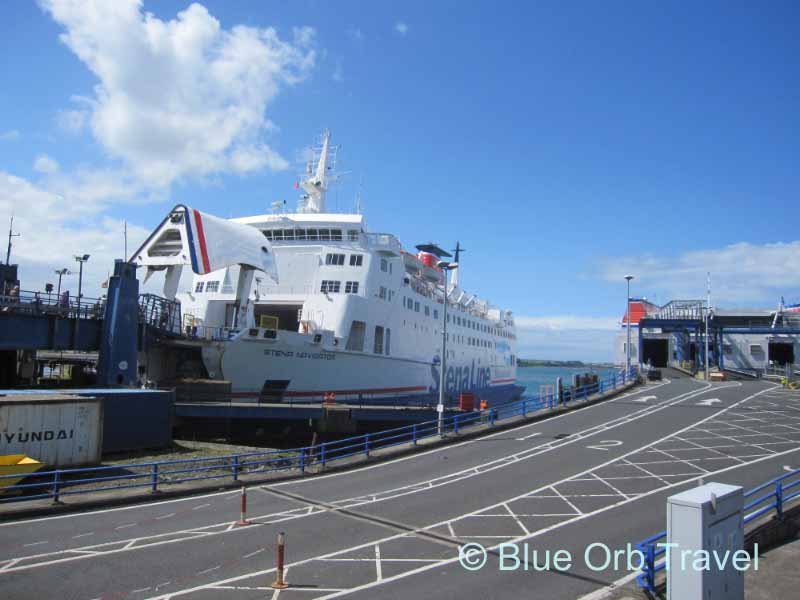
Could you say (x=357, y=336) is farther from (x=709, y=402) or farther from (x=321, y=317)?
(x=709, y=402)

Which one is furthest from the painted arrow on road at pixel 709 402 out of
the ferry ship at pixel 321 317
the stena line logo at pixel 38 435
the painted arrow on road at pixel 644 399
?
the stena line logo at pixel 38 435

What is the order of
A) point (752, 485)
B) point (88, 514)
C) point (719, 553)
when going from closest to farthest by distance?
point (719, 553) < point (88, 514) < point (752, 485)

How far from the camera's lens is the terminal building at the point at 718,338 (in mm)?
54969

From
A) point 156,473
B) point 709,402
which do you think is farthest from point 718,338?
point 156,473

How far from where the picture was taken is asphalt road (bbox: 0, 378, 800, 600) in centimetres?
760

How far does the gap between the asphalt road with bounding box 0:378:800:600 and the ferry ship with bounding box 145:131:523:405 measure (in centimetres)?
889

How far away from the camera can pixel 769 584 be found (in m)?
7.54

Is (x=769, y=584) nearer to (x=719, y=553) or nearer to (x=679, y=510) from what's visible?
(x=719, y=553)

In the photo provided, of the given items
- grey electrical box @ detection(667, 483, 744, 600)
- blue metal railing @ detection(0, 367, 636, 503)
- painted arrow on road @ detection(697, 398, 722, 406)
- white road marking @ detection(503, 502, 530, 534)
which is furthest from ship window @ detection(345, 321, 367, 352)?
grey electrical box @ detection(667, 483, 744, 600)

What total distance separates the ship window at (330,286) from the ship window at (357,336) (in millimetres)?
2458

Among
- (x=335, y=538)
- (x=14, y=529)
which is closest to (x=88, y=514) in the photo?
(x=14, y=529)

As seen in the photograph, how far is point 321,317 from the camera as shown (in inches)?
1096

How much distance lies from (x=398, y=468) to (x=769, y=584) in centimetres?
987

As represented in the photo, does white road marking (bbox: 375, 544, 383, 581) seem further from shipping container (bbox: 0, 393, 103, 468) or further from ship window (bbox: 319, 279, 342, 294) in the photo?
ship window (bbox: 319, 279, 342, 294)
